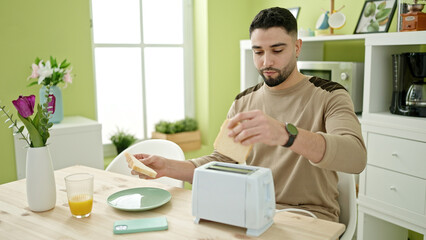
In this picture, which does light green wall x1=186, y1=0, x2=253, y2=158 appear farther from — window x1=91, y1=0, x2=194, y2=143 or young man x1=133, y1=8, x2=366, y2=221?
young man x1=133, y1=8, x2=366, y2=221

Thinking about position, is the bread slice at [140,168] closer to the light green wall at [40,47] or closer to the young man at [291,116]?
the young man at [291,116]

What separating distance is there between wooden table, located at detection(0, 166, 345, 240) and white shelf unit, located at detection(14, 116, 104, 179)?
101 cm

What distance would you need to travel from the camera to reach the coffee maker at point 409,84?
219 centimetres

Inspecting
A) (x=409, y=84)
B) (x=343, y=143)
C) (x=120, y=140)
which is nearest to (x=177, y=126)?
(x=120, y=140)

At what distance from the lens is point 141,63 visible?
11.1 feet

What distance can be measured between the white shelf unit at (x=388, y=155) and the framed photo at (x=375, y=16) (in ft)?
0.84

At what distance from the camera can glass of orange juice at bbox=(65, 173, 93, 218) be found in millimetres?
1280

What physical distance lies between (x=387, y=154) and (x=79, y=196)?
1725 mm

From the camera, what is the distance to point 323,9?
3137 millimetres

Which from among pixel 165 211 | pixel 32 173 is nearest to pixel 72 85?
pixel 32 173

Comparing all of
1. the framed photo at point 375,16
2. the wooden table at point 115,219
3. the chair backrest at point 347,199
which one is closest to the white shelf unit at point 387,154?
the framed photo at point 375,16

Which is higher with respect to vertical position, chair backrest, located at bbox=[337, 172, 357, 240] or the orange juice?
the orange juice

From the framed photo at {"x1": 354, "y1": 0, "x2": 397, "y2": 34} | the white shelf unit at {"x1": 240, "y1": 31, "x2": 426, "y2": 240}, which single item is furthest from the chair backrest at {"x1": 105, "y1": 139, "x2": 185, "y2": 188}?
the framed photo at {"x1": 354, "y1": 0, "x2": 397, "y2": 34}

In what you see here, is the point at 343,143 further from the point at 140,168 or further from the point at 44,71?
the point at 44,71
